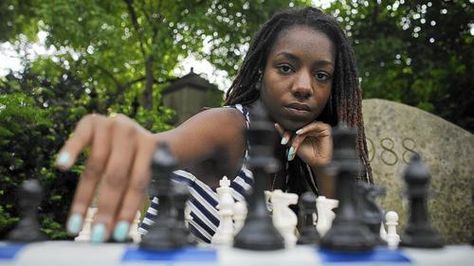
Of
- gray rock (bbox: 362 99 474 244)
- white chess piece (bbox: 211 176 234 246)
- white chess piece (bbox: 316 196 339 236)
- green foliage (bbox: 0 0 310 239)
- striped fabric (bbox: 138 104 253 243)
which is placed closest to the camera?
white chess piece (bbox: 211 176 234 246)

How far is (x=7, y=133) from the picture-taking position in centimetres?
414

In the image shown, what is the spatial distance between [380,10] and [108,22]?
4.35 m

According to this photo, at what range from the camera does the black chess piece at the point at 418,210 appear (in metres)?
0.94

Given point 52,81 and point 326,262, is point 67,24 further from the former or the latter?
point 326,262

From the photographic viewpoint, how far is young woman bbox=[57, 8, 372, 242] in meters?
0.99

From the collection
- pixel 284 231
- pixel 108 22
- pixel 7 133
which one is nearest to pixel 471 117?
pixel 108 22

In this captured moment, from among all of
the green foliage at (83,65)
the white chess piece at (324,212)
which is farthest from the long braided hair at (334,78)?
the green foliage at (83,65)

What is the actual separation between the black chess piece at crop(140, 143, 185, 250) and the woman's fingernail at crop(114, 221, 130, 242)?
64 millimetres

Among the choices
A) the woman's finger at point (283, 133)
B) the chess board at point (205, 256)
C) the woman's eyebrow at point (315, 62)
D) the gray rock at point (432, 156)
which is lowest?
the chess board at point (205, 256)

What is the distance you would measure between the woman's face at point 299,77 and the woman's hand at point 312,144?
0.11ft

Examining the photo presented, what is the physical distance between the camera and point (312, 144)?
1952 mm

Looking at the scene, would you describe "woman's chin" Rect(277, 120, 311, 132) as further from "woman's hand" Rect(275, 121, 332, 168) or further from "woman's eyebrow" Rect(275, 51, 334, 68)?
"woman's eyebrow" Rect(275, 51, 334, 68)

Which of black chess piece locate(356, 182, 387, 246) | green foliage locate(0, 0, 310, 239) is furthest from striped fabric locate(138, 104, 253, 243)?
green foliage locate(0, 0, 310, 239)

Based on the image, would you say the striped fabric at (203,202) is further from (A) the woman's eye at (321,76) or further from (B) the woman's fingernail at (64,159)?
(B) the woman's fingernail at (64,159)
